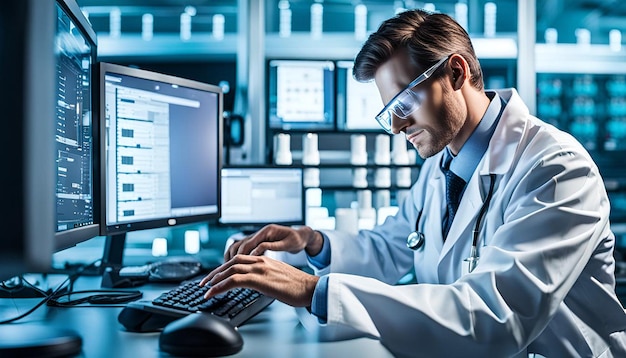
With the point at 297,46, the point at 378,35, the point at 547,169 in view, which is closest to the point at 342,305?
the point at 547,169

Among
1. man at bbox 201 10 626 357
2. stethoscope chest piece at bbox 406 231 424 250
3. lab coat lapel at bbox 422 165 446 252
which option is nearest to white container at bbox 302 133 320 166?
man at bbox 201 10 626 357

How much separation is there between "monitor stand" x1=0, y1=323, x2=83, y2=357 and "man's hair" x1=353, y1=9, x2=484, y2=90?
2.78 feet

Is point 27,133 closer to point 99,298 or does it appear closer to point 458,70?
point 99,298

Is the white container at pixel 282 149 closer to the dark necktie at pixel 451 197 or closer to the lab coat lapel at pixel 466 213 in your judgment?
the dark necktie at pixel 451 197

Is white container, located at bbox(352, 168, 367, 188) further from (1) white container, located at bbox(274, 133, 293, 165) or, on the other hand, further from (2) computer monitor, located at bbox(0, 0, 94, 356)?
(2) computer monitor, located at bbox(0, 0, 94, 356)

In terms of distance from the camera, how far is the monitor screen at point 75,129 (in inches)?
38.2

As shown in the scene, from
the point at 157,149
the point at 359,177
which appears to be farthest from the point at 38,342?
the point at 359,177

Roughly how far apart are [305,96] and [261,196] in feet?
1.47

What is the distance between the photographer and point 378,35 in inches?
52.9

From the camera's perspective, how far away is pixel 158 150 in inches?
55.2

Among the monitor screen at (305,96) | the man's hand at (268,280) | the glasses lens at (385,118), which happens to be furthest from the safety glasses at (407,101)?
the monitor screen at (305,96)

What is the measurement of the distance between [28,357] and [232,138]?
152 cm

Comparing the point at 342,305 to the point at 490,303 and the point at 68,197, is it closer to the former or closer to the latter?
the point at 490,303

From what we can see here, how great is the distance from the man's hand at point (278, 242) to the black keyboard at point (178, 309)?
0.24 metres
